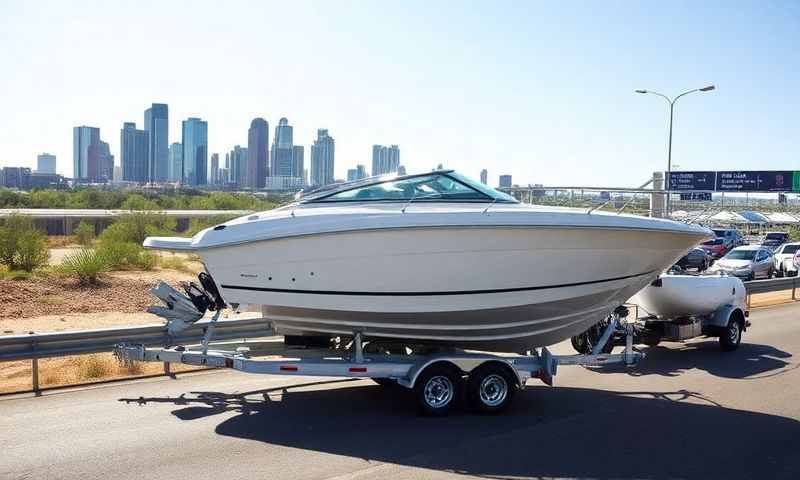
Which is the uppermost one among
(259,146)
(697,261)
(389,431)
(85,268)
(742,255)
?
(259,146)

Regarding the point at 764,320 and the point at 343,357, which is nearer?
the point at 343,357

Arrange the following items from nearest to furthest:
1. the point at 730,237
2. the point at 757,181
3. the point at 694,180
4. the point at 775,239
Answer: the point at 730,237 < the point at 775,239 < the point at 757,181 < the point at 694,180

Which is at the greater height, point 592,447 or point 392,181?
point 392,181

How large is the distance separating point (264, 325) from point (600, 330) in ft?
14.8

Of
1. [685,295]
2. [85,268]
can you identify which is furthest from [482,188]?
[85,268]

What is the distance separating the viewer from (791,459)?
6.61 metres

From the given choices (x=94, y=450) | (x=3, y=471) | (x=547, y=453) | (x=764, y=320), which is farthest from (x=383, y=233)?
(x=764, y=320)

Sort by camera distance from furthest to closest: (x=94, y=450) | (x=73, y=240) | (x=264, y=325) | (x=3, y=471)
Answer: (x=73, y=240) < (x=264, y=325) < (x=94, y=450) < (x=3, y=471)

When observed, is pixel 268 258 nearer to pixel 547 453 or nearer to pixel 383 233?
pixel 383 233

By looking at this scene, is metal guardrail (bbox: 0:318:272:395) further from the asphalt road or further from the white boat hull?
the white boat hull

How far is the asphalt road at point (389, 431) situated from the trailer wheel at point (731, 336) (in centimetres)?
163

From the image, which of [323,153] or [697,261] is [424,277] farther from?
[697,261]

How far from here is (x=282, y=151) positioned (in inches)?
673

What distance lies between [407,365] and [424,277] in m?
0.94
